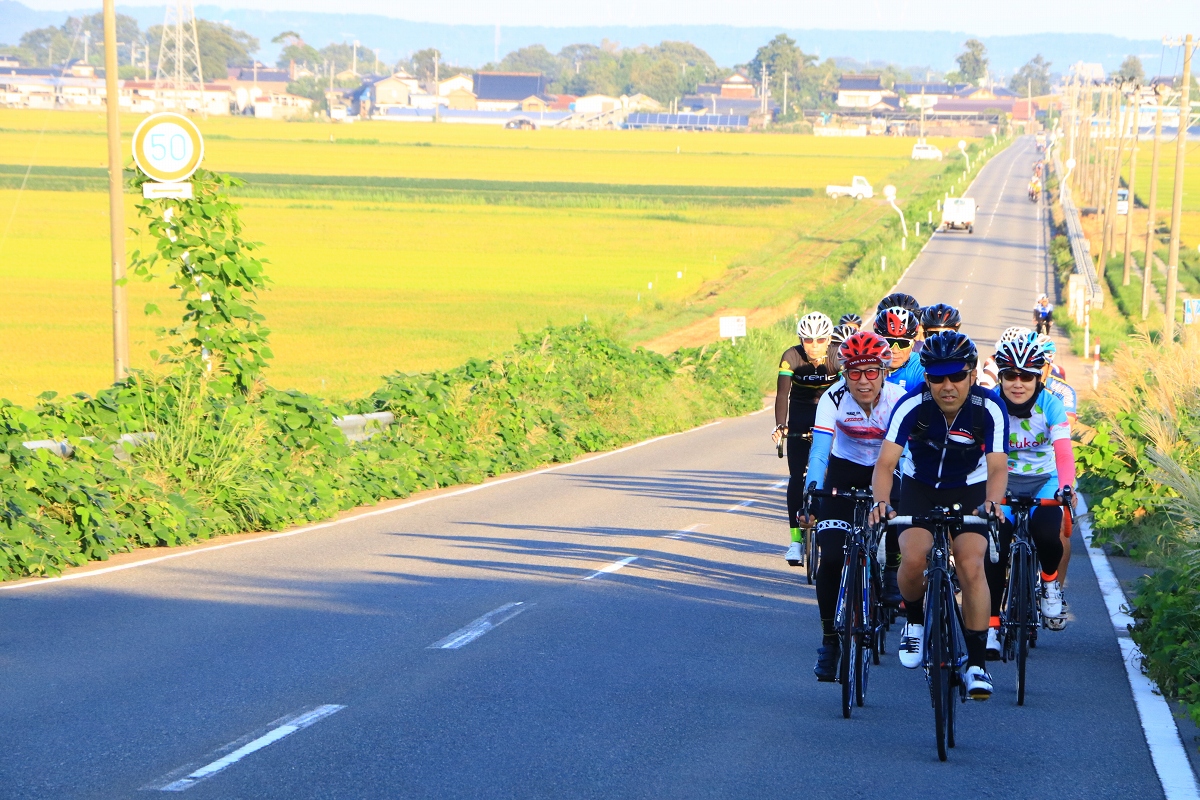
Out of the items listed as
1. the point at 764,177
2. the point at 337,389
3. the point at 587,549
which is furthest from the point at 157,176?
the point at 764,177

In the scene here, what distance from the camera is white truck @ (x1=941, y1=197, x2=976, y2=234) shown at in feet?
292

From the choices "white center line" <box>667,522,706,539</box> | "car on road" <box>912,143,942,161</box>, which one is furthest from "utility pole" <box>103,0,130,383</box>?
"car on road" <box>912,143,942,161</box>

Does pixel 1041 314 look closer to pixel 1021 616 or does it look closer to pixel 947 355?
pixel 1021 616

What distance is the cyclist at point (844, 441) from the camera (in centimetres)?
786

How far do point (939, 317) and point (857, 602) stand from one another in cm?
248

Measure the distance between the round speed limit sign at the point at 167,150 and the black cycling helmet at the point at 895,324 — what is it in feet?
29.3

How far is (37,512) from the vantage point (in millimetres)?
12211

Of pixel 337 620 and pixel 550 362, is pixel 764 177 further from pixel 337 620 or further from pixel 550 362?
pixel 337 620

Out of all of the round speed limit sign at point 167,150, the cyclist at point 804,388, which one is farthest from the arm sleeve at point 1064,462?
the round speed limit sign at point 167,150

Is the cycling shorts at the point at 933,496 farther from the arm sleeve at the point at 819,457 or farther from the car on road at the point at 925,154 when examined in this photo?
the car on road at the point at 925,154

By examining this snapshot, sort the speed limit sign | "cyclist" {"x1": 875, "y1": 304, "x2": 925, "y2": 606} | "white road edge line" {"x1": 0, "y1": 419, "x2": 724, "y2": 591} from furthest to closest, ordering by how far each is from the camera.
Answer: the speed limit sign → "white road edge line" {"x1": 0, "y1": 419, "x2": 724, "y2": 591} → "cyclist" {"x1": 875, "y1": 304, "x2": 925, "y2": 606}

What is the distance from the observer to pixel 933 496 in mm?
7375

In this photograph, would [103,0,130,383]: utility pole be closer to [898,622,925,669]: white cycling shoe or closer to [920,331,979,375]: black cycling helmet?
[898,622,925,669]: white cycling shoe

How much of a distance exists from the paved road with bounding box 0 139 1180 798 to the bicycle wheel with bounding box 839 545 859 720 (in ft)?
0.50
